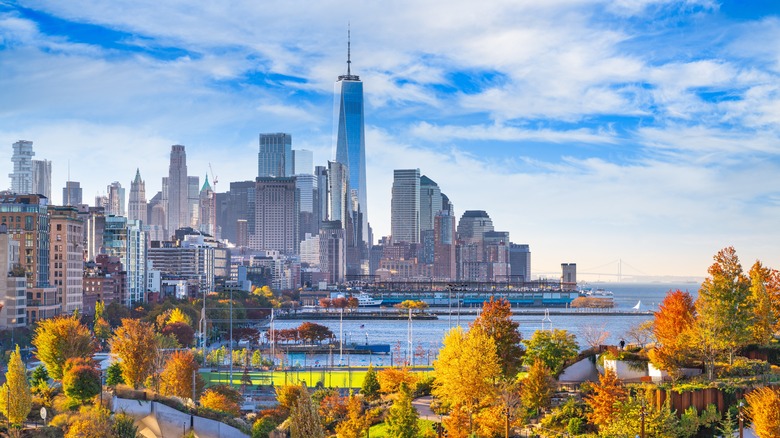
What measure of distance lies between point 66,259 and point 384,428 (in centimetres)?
9395

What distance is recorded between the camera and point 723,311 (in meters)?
47.8

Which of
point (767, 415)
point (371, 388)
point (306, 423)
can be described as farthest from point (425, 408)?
point (767, 415)

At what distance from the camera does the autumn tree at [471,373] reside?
46.2 meters

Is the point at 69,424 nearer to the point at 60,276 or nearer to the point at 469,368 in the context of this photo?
the point at 469,368

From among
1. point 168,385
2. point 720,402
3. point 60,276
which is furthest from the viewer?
point 60,276

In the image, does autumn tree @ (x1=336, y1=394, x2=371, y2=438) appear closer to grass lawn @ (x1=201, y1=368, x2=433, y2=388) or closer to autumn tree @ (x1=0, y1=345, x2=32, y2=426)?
autumn tree @ (x1=0, y1=345, x2=32, y2=426)

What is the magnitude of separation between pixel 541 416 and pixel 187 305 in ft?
371

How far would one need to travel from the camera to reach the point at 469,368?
1825 inches

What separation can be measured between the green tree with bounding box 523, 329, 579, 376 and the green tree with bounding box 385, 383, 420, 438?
914 cm

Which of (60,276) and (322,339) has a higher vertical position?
(60,276)

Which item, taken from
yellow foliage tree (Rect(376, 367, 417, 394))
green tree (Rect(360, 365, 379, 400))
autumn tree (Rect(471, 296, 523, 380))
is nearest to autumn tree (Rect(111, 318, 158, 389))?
green tree (Rect(360, 365, 379, 400))

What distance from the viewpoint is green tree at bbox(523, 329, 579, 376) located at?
51.4 m

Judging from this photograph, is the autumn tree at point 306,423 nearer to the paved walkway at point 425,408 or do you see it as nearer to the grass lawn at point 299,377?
the paved walkway at point 425,408

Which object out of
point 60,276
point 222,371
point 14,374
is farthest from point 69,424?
point 60,276
